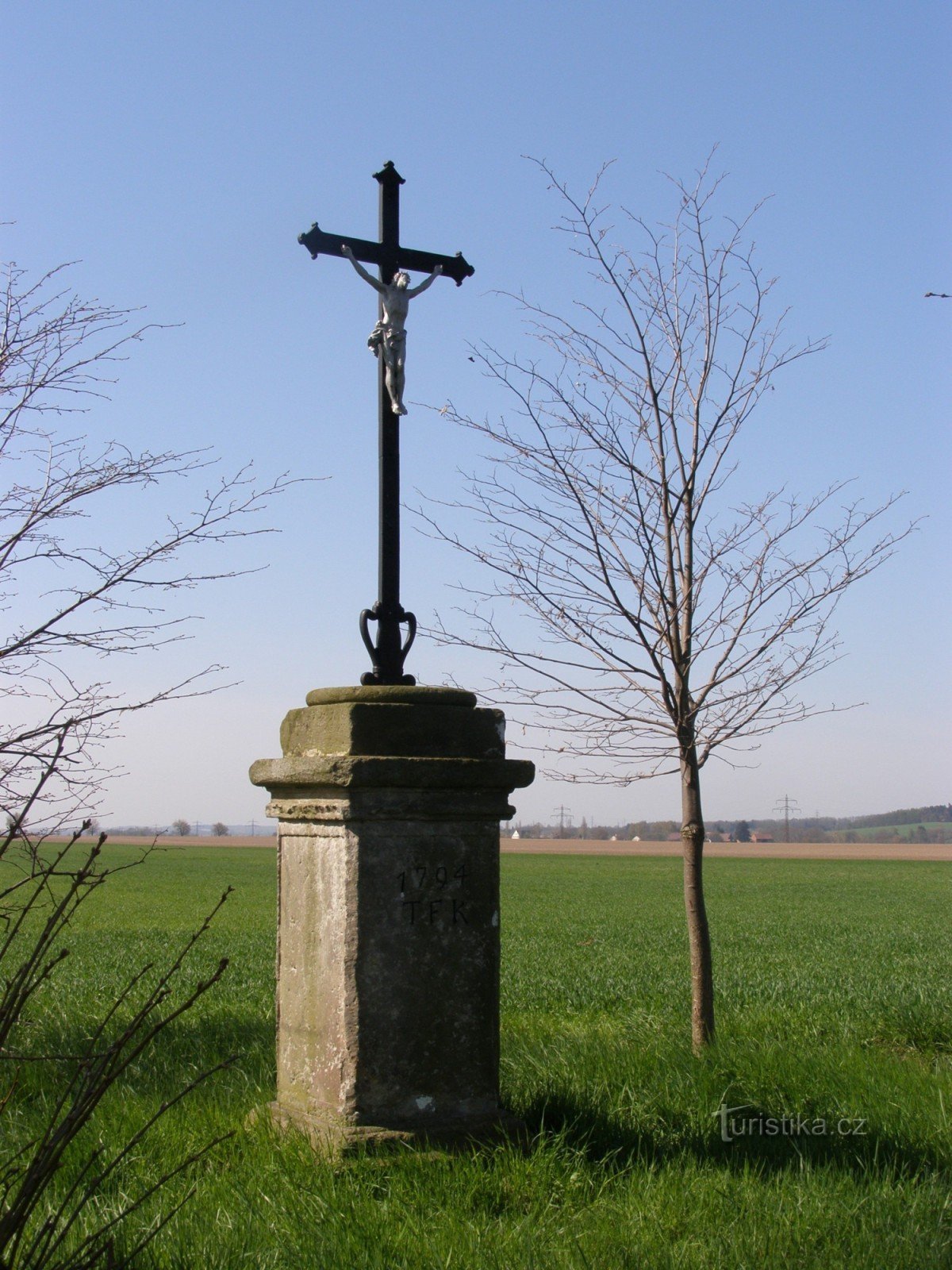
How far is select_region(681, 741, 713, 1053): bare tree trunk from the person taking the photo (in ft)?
19.4

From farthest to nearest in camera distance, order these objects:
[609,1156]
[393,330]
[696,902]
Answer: [696,902] < [393,330] < [609,1156]

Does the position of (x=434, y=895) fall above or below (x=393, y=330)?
below

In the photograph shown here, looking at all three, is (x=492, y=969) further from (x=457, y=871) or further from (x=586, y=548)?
(x=586, y=548)

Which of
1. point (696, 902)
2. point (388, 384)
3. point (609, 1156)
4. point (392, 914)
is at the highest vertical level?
point (388, 384)

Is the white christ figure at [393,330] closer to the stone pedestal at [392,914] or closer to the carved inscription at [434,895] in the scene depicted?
the stone pedestal at [392,914]

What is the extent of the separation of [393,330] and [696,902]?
340cm

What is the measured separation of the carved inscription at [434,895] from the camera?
13.1ft

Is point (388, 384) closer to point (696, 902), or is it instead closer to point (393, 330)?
point (393, 330)

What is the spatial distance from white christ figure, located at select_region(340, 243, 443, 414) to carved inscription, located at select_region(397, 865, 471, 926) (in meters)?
1.89

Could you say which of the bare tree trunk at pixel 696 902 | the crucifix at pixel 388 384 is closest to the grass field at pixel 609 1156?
the bare tree trunk at pixel 696 902

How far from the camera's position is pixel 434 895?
4062 millimetres

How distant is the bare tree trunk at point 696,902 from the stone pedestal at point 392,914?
2007 millimetres

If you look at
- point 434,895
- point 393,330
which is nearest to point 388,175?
point 393,330

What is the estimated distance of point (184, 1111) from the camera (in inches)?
177
